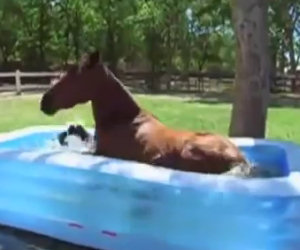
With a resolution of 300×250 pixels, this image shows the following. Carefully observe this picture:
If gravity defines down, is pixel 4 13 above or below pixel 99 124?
above

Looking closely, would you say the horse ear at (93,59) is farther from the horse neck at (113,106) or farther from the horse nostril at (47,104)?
the horse nostril at (47,104)

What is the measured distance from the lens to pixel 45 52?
121 feet

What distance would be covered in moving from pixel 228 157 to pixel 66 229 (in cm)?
130

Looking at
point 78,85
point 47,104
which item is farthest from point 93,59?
point 47,104

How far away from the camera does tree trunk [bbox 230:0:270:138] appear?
6.29m

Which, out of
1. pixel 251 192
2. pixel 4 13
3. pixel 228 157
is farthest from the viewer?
pixel 4 13

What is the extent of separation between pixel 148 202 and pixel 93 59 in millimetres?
1393

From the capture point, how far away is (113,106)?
5395 mm

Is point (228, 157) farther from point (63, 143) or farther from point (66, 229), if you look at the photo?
point (63, 143)

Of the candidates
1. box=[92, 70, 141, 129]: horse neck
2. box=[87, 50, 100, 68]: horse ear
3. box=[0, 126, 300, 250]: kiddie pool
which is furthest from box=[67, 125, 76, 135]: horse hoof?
box=[87, 50, 100, 68]: horse ear

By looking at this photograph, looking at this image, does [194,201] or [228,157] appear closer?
[194,201]

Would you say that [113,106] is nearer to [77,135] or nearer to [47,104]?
[47,104]

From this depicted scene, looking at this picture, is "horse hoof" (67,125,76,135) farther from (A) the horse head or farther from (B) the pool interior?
(A) the horse head

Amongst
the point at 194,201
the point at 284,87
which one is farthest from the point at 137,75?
the point at 194,201
